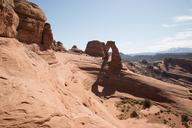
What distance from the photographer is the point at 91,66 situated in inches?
1848

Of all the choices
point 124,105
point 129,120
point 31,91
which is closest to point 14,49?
point 31,91

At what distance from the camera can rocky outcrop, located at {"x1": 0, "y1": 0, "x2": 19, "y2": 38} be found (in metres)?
14.9

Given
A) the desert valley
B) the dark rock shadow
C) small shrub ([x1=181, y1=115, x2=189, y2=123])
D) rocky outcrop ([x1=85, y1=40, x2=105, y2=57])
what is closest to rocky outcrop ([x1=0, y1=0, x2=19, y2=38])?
the desert valley

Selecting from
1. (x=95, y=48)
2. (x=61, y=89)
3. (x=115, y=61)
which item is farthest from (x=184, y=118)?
(x=95, y=48)

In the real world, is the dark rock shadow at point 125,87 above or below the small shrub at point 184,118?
above

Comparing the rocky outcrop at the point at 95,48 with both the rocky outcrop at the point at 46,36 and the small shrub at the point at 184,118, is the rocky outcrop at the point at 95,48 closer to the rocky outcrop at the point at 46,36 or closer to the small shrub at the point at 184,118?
the small shrub at the point at 184,118

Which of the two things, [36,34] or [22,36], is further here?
[36,34]

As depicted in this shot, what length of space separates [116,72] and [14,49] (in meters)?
33.8

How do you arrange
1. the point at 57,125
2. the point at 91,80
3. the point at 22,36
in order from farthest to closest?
the point at 91,80 < the point at 22,36 < the point at 57,125

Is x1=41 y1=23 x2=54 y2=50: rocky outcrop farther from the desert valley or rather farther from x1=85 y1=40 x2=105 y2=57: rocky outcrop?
x1=85 y1=40 x2=105 y2=57: rocky outcrop

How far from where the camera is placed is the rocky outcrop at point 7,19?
14930 mm

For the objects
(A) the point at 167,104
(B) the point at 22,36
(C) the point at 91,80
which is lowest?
(A) the point at 167,104

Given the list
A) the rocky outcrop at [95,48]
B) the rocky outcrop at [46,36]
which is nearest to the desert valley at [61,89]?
the rocky outcrop at [46,36]

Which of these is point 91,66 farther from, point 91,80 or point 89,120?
point 89,120
